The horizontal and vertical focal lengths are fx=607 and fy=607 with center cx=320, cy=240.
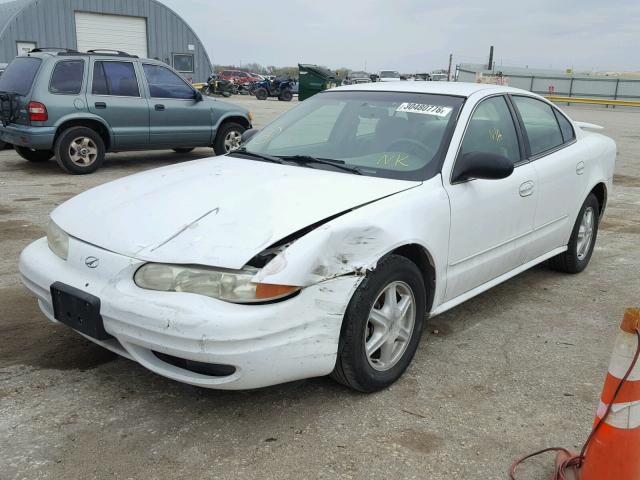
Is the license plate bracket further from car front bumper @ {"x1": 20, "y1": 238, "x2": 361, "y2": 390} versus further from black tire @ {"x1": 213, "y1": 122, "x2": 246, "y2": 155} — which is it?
black tire @ {"x1": 213, "y1": 122, "x2": 246, "y2": 155}

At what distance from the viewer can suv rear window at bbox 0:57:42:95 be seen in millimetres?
8781

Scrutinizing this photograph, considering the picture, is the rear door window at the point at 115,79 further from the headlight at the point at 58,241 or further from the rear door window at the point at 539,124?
the rear door window at the point at 539,124

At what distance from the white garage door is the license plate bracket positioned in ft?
99.7

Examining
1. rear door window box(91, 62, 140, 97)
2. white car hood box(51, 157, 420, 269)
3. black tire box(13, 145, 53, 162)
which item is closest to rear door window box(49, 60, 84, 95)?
rear door window box(91, 62, 140, 97)

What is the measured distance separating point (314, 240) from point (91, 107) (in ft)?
24.7

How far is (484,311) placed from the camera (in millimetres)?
A: 4258

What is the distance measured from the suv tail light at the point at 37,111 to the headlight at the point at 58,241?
Result: 6.16 meters

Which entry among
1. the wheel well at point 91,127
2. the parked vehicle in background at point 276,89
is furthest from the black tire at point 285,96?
the wheel well at point 91,127

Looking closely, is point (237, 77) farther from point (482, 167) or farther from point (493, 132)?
point (482, 167)

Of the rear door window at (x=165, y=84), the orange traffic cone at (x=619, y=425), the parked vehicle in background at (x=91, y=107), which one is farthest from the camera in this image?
the rear door window at (x=165, y=84)

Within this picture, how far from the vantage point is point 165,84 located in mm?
9922

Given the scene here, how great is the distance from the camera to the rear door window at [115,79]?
9188 mm

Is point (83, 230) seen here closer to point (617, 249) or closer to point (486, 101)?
point (486, 101)

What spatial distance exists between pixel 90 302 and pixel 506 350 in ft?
7.80
